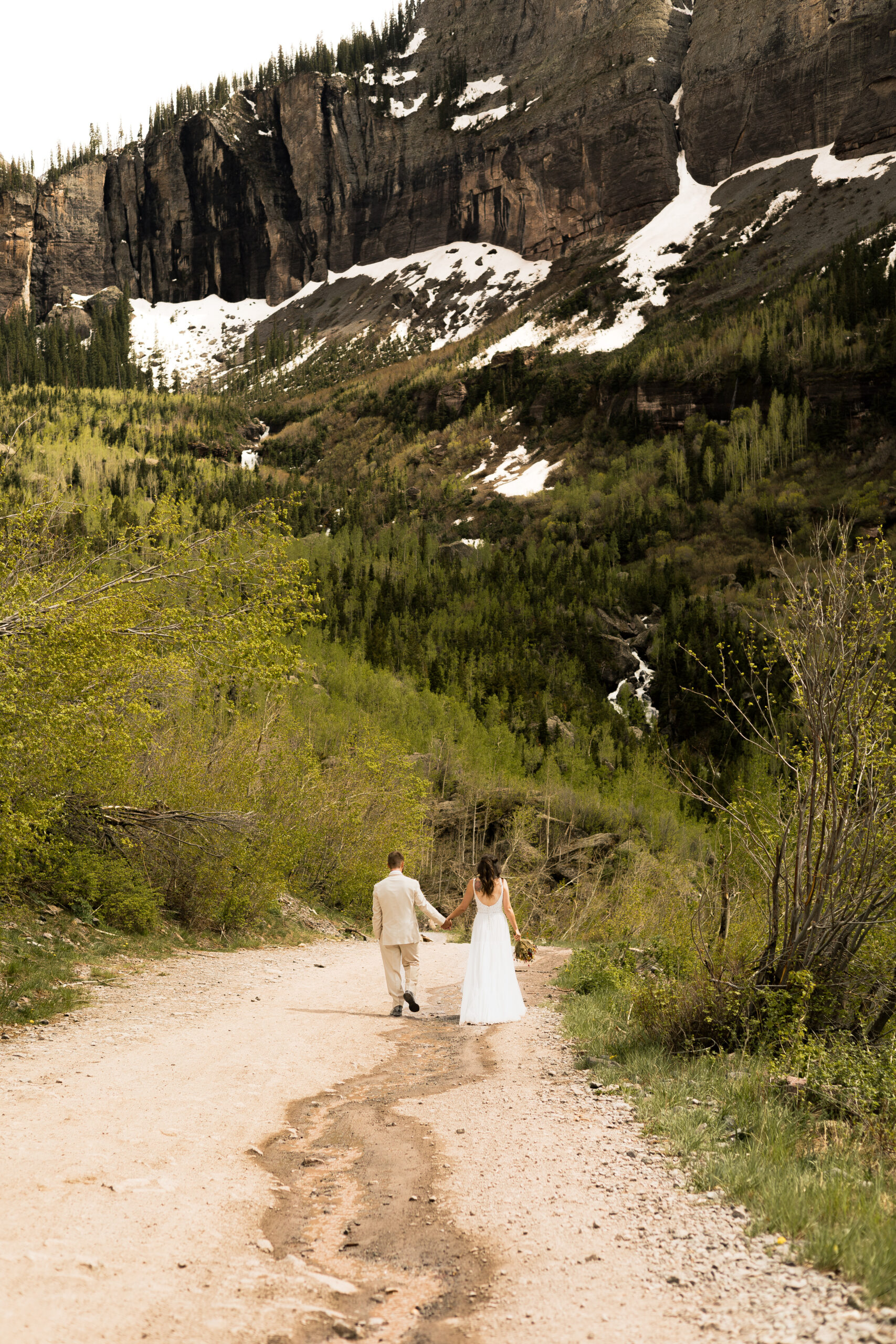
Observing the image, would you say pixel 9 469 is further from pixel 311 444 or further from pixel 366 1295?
pixel 366 1295

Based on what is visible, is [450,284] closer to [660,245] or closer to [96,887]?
[660,245]

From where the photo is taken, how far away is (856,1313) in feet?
12.0

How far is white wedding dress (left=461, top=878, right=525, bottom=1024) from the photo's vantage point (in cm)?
1025

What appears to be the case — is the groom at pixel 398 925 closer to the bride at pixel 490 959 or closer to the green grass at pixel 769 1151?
the bride at pixel 490 959

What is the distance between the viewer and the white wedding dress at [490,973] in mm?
10250

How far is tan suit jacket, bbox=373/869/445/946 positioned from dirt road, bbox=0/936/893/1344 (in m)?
2.26

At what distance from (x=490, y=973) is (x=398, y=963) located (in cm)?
129

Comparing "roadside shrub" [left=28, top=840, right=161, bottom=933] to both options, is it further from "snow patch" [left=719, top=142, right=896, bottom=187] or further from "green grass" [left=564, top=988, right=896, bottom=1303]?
"snow patch" [left=719, top=142, right=896, bottom=187]

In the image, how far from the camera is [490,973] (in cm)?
1028

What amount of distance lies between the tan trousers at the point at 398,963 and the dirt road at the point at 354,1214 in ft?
A: 7.64

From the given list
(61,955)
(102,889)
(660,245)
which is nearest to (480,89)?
(660,245)

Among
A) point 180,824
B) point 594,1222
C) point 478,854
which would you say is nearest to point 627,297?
point 478,854

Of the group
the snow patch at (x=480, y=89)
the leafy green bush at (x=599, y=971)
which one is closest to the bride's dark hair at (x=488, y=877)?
the leafy green bush at (x=599, y=971)

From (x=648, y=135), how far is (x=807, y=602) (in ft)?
585
